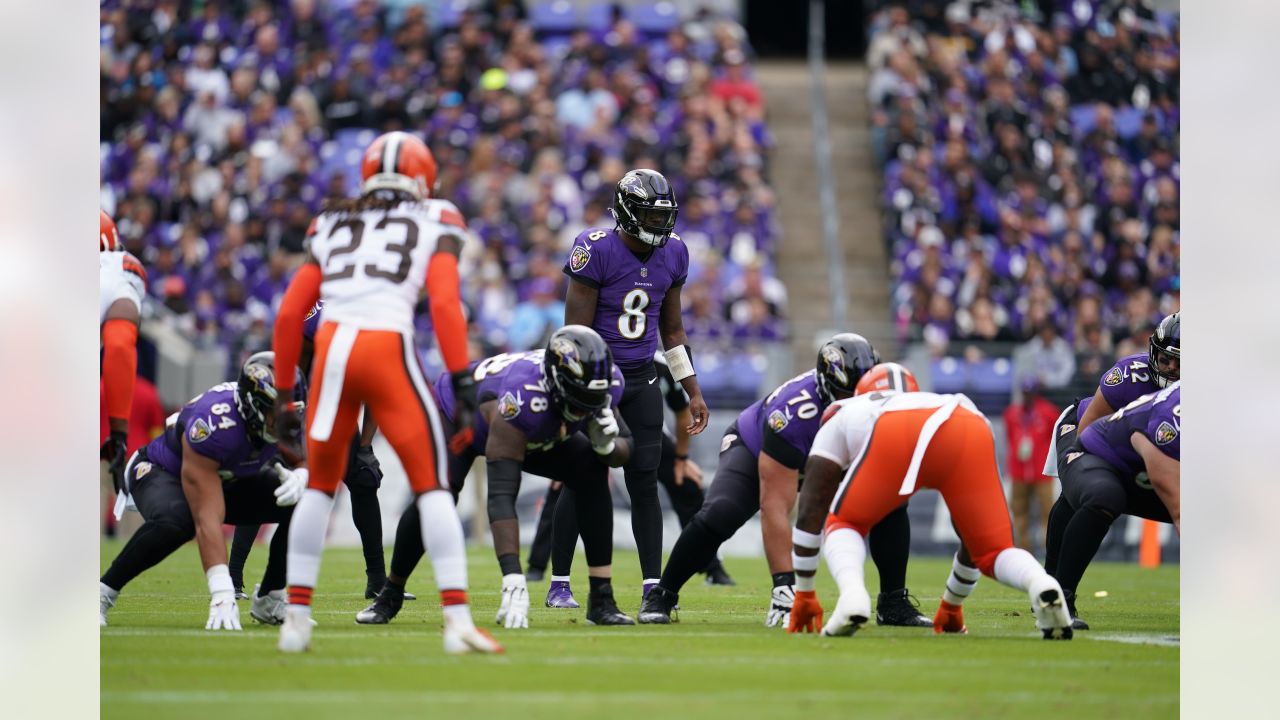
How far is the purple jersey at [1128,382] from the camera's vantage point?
8.87 metres

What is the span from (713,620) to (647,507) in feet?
2.16

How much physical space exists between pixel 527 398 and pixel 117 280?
2.56 m

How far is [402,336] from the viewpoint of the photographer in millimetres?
6422

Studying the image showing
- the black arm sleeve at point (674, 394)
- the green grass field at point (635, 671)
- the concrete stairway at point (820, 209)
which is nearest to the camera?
the green grass field at point (635, 671)

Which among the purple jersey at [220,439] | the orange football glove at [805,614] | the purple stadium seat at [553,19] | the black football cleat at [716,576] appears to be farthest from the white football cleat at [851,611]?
the purple stadium seat at [553,19]

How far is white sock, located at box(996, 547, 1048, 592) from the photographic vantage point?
688cm

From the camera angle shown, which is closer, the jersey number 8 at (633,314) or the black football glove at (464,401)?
the black football glove at (464,401)

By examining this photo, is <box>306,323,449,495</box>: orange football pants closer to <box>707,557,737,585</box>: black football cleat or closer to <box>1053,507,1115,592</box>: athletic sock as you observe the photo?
<box>1053,507,1115,592</box>: athletic sock

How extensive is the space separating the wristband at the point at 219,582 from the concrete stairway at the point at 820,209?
9.44 m

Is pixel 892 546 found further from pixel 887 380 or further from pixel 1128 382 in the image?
pixel 1128 382

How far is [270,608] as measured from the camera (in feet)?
26.4

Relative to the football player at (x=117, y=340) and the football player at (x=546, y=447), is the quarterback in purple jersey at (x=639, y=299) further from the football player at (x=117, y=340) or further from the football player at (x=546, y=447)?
the football player at (x=117, y=340)
